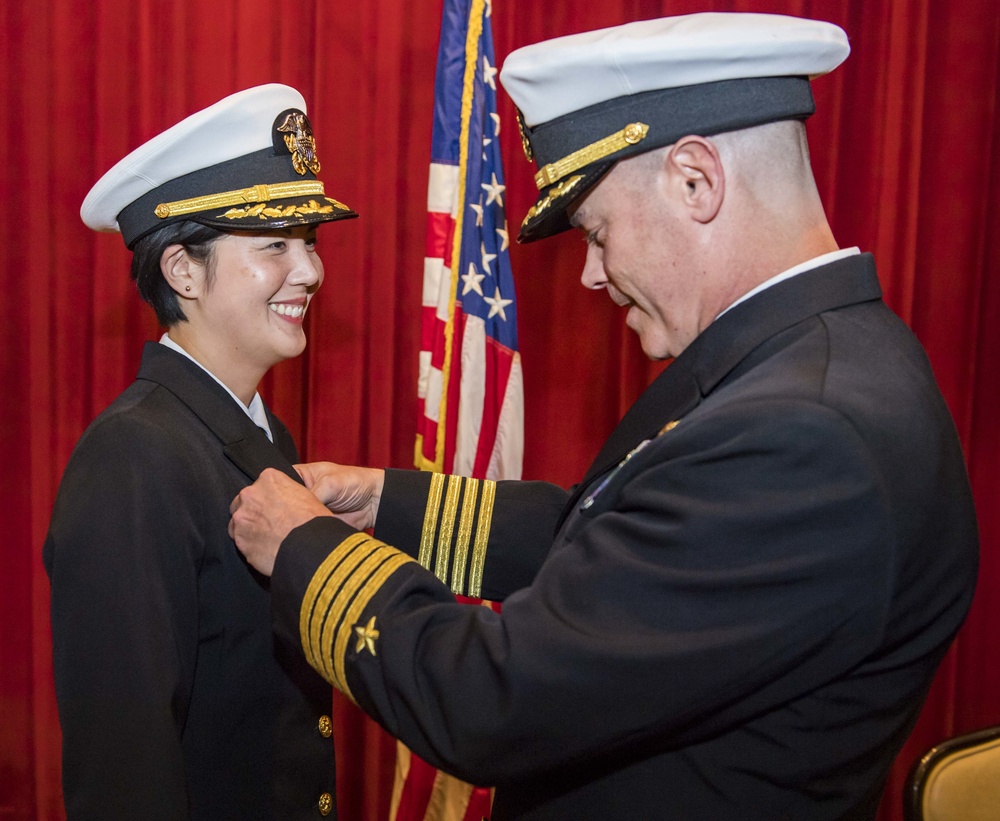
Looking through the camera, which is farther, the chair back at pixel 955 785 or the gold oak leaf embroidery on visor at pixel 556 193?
the chair back at pixel 955 785

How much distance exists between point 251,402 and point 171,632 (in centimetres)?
55

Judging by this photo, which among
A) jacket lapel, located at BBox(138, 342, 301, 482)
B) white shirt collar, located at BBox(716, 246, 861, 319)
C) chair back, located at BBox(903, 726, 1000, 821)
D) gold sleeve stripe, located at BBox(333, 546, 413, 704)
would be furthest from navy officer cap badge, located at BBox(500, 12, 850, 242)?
chair back, located at BBox(903, 726, 1000, 821)

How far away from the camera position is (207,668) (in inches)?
54.1

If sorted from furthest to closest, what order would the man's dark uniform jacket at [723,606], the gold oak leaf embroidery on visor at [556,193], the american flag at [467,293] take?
1. the american flag at [467,293]
2. the gold oak leaf embroidery on visor at [556,193]
3. the man's dark uniform jacket at [723,606]

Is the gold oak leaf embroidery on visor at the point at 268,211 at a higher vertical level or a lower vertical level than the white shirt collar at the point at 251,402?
higher

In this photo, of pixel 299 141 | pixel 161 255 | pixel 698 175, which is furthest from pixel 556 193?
pixel 161 255

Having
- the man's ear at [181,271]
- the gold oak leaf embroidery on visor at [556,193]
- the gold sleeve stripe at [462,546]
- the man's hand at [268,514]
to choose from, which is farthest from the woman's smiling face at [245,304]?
the gold oak leaf embroidery on visor at [556,193]

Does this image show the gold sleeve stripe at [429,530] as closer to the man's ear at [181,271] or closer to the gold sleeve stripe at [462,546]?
the gold sleeve stripe at [462,546]

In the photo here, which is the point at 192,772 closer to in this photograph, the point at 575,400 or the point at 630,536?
the point at 630,536

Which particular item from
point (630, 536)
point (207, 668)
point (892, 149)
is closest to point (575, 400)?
point (892, 149)

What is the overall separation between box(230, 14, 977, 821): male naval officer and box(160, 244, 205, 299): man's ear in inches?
17.1

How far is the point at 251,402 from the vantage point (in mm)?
1697

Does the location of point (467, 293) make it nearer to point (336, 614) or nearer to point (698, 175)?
point (698, 175)

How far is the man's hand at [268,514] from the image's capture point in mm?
1211
